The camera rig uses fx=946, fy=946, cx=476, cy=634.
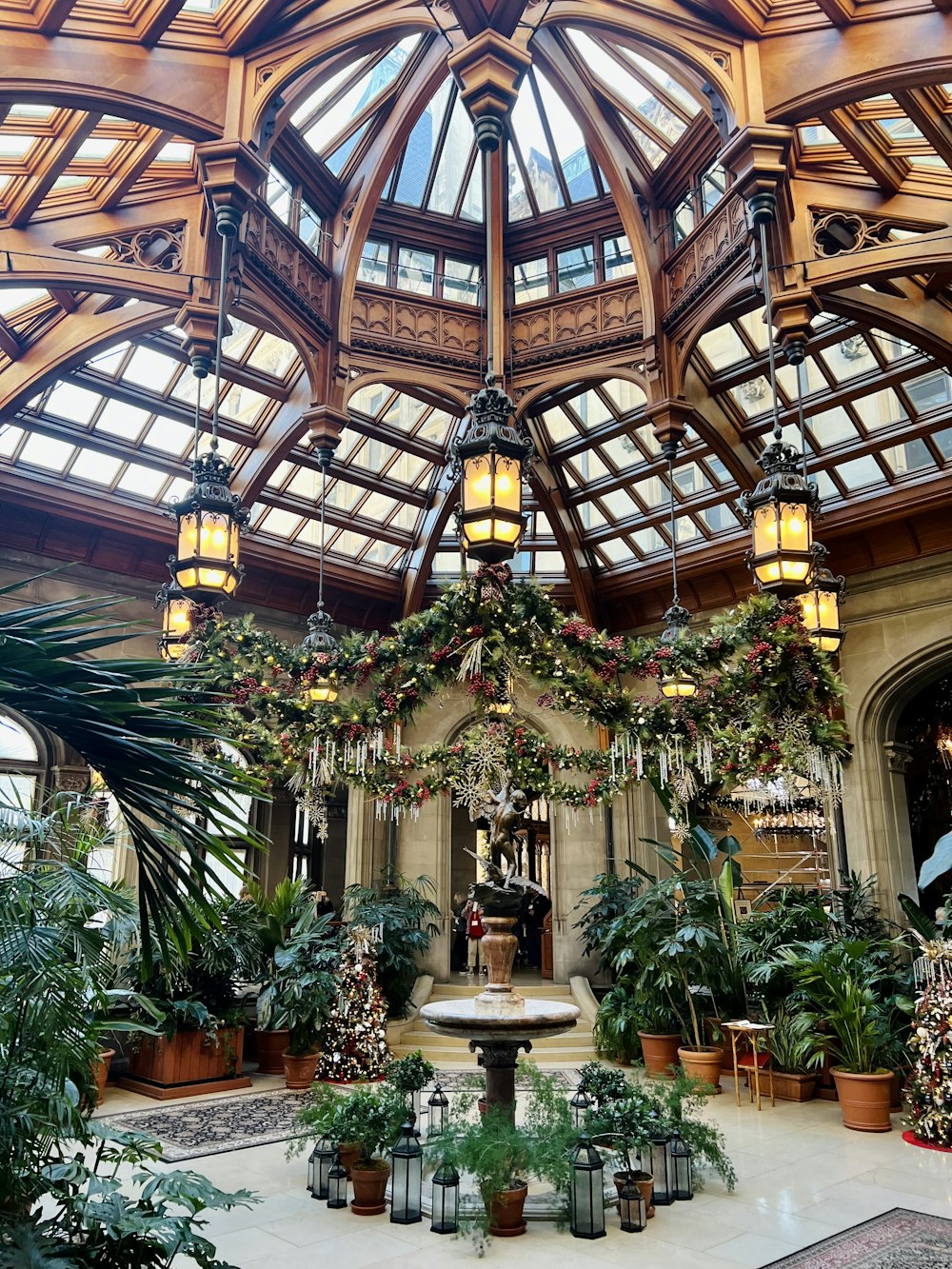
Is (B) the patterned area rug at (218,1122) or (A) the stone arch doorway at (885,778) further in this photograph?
(A) the stone arch doorway at (885,778)

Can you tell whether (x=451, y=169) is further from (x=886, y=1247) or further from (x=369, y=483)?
(x=886, y=1247)

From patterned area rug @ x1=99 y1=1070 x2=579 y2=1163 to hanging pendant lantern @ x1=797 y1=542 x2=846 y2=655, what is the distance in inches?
163

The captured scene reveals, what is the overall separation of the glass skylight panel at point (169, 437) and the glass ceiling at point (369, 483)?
1447 mm

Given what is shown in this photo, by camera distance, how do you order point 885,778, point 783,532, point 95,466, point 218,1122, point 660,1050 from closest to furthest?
point 783,532, point 218,1122, point 660,1050, point 95,466, point 885,778

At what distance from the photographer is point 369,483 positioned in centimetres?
1439

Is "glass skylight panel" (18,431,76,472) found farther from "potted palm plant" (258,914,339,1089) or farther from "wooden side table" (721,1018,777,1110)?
"wooden side table" (721,1018,777,1110)

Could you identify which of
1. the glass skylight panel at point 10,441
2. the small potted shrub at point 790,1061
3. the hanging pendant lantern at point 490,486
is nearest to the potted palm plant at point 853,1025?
the small potted shrub at point 790,1061

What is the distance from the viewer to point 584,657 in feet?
22.9

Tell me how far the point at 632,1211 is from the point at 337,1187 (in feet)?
5.81

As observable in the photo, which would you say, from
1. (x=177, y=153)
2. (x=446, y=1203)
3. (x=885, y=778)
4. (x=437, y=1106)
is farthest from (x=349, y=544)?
(x=446, y=1203)

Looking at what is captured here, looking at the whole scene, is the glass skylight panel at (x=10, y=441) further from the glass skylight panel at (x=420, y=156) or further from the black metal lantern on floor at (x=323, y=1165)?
the black metal lantern on floor at (x=323, y=1165)

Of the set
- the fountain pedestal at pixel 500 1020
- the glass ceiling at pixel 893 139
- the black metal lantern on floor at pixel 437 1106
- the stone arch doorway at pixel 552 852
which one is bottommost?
the black metal lantern on floor at pixel 437 1106

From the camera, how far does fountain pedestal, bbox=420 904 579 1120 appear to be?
6.00 m

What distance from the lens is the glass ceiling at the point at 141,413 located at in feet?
37.2
